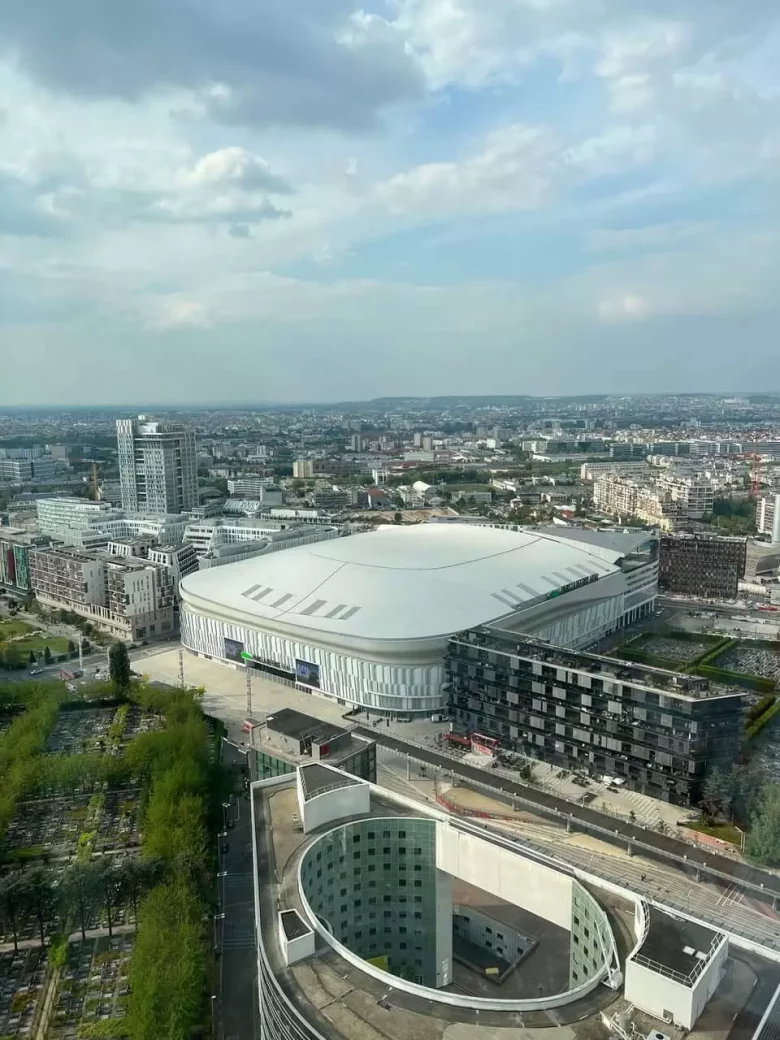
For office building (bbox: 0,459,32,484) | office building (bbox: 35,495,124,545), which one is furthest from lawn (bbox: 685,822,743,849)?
office building (bbox: 0,459,32,484)

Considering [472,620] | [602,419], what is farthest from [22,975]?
[602,419]

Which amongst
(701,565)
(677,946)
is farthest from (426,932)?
(701,565)

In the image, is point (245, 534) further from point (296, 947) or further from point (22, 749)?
point (296, 947)

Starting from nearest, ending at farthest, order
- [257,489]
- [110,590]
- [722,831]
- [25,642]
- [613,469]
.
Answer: [722,831]
[25,642]
[110,590]
[257,489]
[613,469]

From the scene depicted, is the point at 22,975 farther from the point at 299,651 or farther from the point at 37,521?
the point at 37,521

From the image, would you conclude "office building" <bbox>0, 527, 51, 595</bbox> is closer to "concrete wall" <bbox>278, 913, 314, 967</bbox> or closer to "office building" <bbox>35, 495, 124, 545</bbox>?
"office building" <bbox>35, 495, 124, 545</bbox>

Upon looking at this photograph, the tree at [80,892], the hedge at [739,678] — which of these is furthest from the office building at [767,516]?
the tree at [80,892]

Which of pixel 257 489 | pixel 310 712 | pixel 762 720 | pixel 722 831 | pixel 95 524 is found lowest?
pixel 310 712

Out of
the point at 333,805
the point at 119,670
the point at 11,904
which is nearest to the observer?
the point at 333,805
